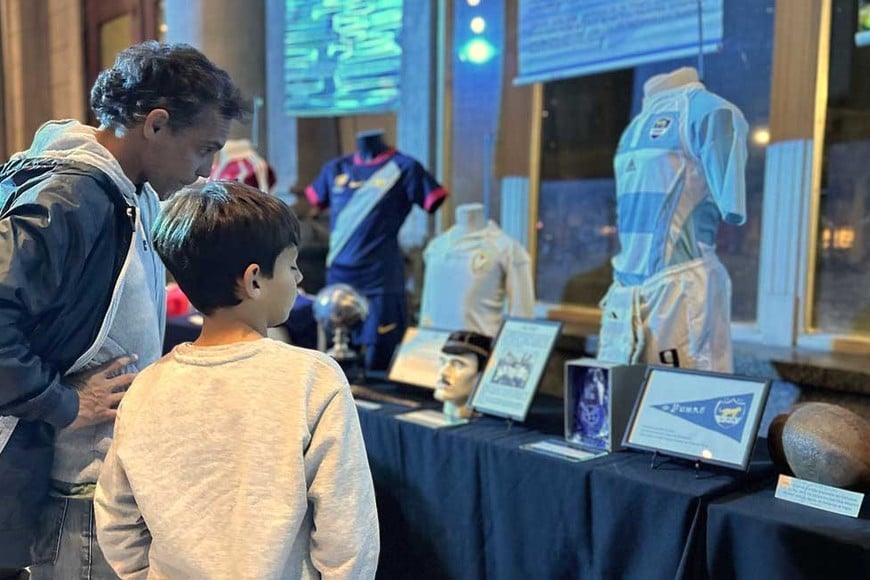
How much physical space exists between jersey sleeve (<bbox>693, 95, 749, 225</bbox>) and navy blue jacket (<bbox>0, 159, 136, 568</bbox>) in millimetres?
1322

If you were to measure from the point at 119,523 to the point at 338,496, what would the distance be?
0.31 meters

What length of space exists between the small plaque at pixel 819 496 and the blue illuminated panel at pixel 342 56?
288 cm

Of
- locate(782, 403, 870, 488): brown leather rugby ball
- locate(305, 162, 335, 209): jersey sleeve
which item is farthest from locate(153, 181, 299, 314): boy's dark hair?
locate(305, 162, 335, 209): jersey sleeve

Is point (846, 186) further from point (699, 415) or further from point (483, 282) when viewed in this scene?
point (699, 415)

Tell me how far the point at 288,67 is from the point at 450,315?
2217 millimetres

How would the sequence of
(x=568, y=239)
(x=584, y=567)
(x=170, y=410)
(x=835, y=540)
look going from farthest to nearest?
(x=568, y=239) < (x=584, y=567) < (x=835, y=540) < (x=170, y=410)

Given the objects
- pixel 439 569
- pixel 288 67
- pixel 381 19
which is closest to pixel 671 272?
pixel 439 569

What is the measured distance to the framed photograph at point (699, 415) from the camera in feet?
4.92

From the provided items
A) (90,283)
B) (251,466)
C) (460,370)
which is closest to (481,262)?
(460,370)

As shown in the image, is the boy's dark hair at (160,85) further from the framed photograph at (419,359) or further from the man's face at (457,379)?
the framed photograph at (419,359)

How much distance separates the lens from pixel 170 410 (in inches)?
37.0

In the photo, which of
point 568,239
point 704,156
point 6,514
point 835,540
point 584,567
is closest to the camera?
point 6,514

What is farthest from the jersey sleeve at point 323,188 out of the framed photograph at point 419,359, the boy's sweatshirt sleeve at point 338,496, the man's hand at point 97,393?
the boy's sweatshirt sleeve at point 338,496

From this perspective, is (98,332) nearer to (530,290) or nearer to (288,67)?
(530,290)
